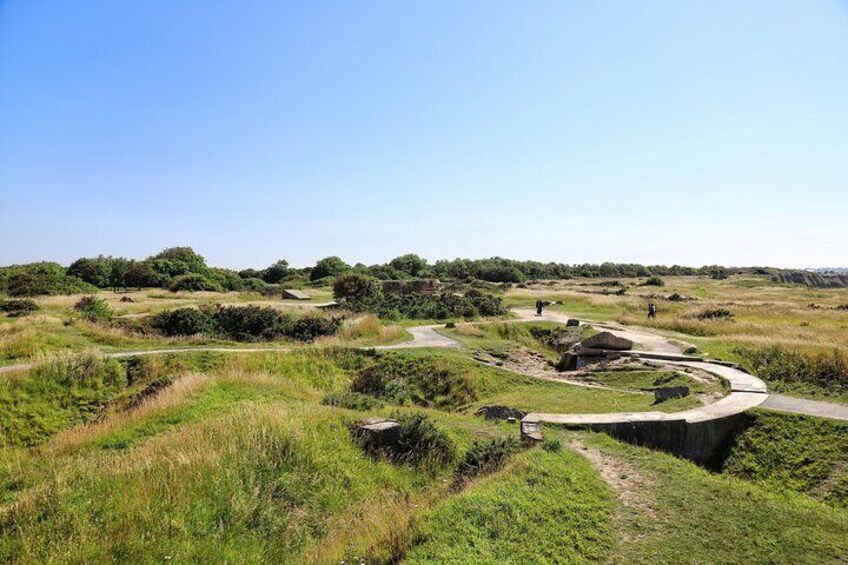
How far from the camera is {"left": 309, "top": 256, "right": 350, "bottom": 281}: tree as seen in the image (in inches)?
3066

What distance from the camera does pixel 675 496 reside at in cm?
781

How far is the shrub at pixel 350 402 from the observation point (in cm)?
1369

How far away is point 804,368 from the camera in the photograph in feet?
59.6

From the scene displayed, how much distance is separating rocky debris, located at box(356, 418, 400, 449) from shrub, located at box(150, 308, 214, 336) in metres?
19.6

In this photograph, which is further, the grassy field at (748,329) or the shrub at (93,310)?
the shrub at (93,310)

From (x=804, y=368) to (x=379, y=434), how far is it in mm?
16863

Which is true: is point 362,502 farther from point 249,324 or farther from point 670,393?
point 249,324

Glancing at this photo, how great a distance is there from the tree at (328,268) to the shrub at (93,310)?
43648 millimetres

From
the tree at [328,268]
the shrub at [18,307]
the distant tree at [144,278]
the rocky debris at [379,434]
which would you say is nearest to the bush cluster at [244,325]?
the shrub at [18,307]

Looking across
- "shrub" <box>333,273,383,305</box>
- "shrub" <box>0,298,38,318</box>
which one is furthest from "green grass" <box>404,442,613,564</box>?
"shrub" <box>333,273,383,305</box>

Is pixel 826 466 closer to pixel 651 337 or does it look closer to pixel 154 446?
pixel 154 446

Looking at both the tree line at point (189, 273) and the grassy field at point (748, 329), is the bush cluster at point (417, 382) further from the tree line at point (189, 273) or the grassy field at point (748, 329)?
the tree line at point (189, 273)

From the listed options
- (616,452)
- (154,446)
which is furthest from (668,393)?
(154,446)

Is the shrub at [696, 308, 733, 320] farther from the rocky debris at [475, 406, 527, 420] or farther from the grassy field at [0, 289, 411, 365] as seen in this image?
the rocky debris at [475, 406, 527, 420]
